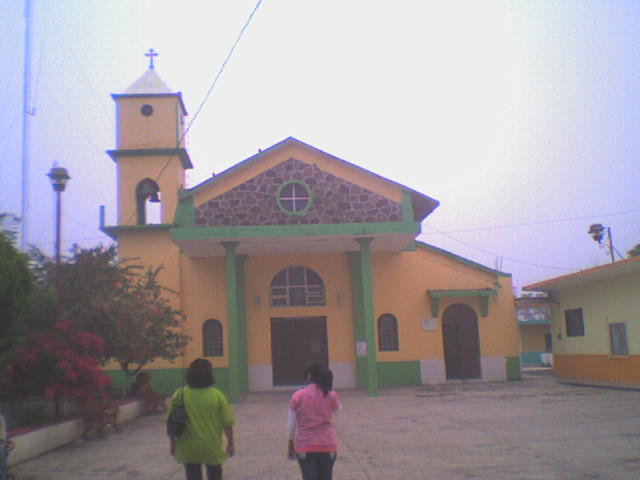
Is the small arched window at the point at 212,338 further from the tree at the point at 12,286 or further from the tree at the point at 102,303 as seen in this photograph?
the tree at the point at 12,286

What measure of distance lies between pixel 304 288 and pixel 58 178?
408 inches

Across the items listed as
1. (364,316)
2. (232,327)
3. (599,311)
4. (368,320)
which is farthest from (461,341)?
(232,327)

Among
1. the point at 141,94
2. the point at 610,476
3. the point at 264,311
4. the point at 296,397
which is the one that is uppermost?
the point at 141,94

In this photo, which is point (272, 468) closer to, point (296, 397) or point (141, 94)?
point (296, 397)

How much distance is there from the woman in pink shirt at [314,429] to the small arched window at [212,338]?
654 inches

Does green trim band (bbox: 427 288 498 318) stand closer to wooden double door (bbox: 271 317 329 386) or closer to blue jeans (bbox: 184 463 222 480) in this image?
wooden double door (bbox: 271 317 329 386)

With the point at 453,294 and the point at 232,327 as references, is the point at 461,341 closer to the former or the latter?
the point at 453,294

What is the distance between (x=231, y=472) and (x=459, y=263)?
16.2 meters

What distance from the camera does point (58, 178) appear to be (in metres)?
14.9

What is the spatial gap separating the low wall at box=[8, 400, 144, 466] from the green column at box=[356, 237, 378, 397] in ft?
29.3

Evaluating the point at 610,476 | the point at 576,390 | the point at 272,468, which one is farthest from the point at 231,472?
the point at 576,390

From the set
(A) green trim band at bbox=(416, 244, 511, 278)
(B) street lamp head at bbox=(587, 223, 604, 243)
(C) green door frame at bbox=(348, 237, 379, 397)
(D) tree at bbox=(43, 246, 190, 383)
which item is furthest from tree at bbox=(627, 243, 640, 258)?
(D) tree at bbox=(43, 246, 190, 383)

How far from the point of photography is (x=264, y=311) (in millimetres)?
23094

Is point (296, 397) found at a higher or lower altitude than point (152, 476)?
higher
